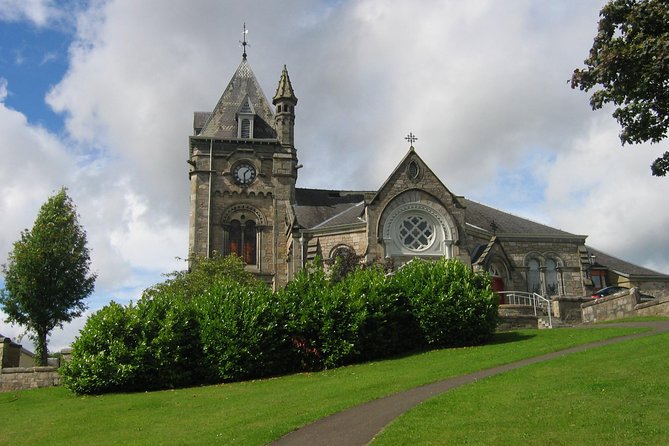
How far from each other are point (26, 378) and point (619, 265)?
124 ft

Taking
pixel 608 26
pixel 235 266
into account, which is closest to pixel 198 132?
pixel 235 266

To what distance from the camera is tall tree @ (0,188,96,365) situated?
38781 mm

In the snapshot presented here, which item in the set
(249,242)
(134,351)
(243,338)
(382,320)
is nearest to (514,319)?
(382,320)

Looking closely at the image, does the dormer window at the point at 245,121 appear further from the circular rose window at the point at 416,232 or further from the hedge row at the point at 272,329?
the hedge row at the point at 272,329

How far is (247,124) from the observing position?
55.2 m

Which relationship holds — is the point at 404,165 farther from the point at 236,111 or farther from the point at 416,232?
the point at 236,111

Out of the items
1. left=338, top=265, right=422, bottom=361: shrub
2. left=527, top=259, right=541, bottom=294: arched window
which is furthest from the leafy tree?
left=527, top=259, right=541, bottom=294: arched window

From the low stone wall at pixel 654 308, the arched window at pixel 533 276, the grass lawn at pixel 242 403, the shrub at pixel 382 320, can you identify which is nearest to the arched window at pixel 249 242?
the arched window at pixel 533 276

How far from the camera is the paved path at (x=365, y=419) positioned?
43.5 feet

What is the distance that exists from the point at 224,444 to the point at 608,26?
416 inches

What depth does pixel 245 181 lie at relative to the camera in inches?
2125

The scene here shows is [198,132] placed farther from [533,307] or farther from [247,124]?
[533,307]

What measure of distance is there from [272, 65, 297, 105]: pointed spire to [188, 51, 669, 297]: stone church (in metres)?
0.09

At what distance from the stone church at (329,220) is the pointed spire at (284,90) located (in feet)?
0.31
